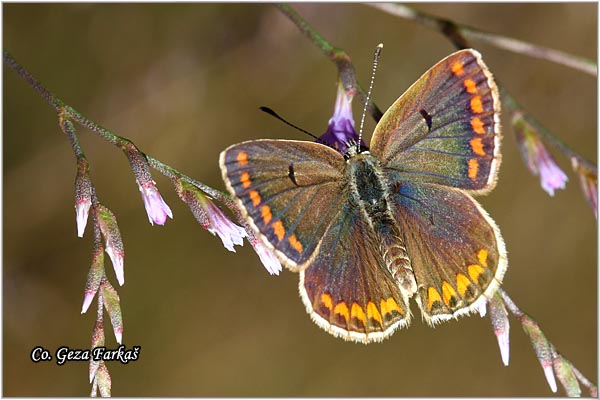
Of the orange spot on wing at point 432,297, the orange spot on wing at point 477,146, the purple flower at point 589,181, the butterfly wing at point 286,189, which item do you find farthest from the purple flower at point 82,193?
the purple flower at point 589,181

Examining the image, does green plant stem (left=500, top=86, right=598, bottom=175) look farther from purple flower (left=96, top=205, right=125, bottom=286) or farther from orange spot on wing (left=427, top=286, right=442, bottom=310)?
purple flower (left=96, top=205, right=125, bottom=286)

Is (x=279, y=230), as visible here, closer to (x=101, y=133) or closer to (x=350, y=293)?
(x=350, y=293)

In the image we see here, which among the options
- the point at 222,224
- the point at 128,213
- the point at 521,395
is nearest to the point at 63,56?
the point at 128,213

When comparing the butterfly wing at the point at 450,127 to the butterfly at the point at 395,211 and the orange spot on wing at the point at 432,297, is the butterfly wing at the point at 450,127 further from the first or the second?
the orange spot on wing at the point at 432,297

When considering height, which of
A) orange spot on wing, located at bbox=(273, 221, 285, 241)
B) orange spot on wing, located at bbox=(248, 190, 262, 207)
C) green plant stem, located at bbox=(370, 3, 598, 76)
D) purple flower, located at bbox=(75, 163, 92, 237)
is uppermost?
green plant stem, located at bbox=(370, 3, 598, 76)

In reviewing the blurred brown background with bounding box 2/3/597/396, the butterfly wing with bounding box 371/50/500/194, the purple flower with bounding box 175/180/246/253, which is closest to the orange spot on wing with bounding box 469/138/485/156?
the butterfly wing with bounding box 371/50/500/194

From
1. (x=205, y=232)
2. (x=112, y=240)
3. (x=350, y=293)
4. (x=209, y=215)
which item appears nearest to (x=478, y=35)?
(x=350, y=293)
